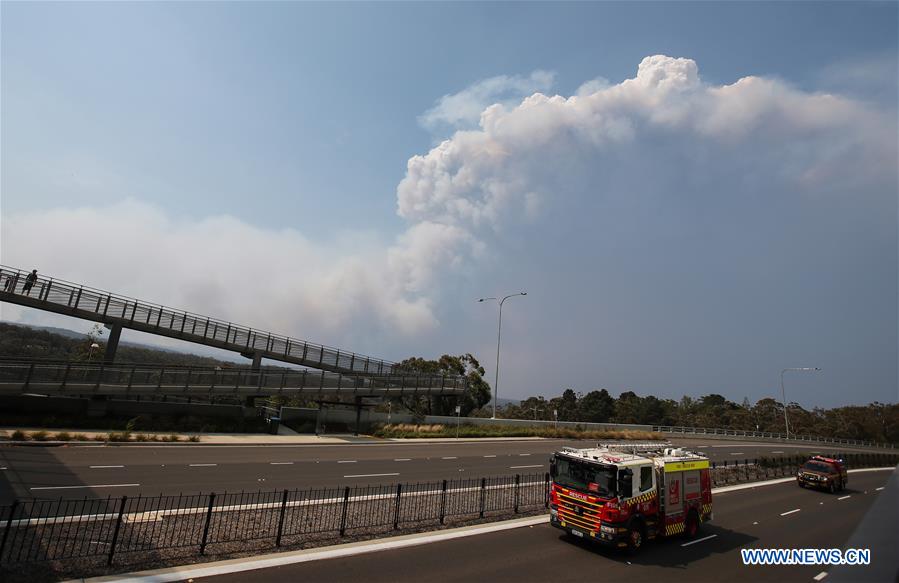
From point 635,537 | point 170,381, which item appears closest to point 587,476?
point 635,537

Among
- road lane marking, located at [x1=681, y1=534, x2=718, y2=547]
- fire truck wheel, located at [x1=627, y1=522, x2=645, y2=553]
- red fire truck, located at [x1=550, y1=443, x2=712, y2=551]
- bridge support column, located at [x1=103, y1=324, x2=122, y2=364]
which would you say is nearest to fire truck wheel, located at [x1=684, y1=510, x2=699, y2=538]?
red fire truck, located at [x1=550, y1=443, x2=712, y2=551]

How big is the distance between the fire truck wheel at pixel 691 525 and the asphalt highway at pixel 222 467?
1090cm

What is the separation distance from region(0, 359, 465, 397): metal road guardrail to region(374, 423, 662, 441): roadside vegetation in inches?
141

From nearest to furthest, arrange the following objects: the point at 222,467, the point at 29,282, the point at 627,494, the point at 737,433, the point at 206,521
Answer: the point at 206,521 < the point at 627,494 < the point at 222,467 < the point at 29,282 < the point at 737,433

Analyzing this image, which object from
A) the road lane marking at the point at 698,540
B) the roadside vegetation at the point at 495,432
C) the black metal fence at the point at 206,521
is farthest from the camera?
the roadside vegetation at the point at 495,432

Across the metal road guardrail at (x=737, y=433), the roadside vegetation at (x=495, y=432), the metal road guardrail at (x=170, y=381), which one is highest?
the metal road guardrail at (x=170, y=381)

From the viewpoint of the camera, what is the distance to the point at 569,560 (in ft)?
39.9

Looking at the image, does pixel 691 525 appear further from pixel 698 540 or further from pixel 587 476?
pixel 587 476

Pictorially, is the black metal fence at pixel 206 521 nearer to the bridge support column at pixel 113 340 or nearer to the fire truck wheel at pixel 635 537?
the fire truck wheel at pixel 635 537

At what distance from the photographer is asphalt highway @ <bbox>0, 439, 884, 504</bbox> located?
1600 centimetres

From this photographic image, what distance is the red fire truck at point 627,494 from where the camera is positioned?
12.6 meters

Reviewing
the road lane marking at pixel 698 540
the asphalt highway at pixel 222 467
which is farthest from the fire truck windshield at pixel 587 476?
the asphalt highway at pixel 222 467

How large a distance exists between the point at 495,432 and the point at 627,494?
34.5 meters

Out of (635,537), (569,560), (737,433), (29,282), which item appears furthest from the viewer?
(737,433)
